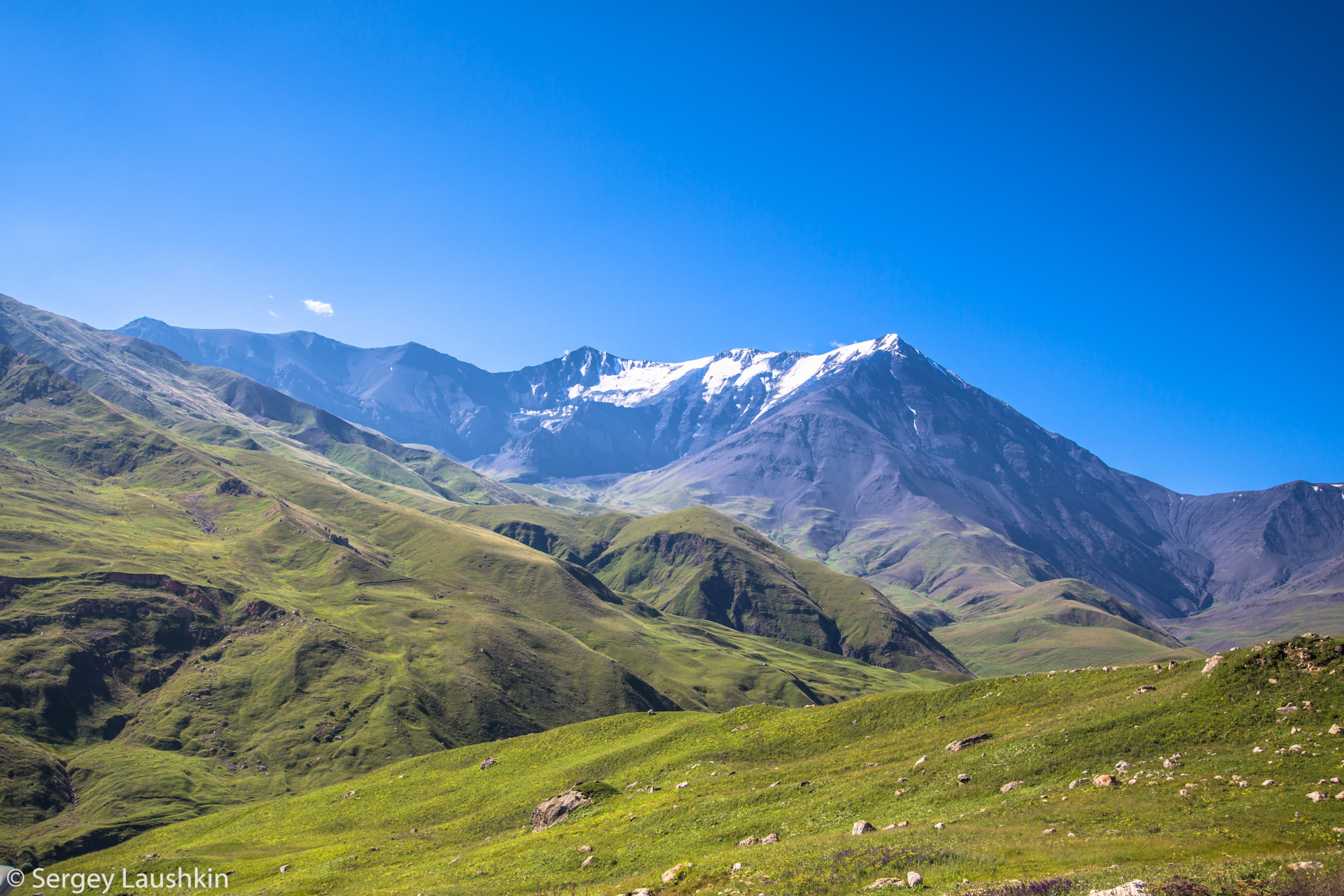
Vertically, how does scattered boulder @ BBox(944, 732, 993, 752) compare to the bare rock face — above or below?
above

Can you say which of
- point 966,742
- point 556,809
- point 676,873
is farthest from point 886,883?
point 556,809

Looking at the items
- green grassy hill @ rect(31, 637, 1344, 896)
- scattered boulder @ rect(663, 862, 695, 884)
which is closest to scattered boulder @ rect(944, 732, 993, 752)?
green grassy hill @ rect(31, 637, 1344, 896)

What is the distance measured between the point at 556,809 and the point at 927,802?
109 ft

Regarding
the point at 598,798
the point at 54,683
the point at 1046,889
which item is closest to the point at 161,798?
the point at 54,683

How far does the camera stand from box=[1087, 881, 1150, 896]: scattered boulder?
68.3 feet

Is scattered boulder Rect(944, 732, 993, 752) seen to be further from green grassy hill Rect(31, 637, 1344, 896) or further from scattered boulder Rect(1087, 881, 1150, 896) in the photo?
scattered boulder Rect(1087, 881, 1150, 896)

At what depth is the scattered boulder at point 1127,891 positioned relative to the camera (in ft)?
68.3

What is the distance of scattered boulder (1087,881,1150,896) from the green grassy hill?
0.98m

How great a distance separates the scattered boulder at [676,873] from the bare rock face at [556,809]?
26.9 metres

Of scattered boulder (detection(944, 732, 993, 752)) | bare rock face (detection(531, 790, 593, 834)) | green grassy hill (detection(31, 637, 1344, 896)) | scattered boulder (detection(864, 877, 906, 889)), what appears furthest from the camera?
bare rock face (detection(531, 790, 593, 834))

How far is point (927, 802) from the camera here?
4019cm

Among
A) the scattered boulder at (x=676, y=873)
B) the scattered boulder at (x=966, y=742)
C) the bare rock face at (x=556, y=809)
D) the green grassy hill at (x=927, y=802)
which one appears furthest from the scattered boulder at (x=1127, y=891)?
the bare rock face at (x=556, y=809)

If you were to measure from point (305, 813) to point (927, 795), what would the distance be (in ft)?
264

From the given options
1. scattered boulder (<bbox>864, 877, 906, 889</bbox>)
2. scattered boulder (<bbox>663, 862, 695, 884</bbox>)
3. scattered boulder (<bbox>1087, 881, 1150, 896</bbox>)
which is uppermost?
scattered boulder (<bbox>1087, 881, 1150, 896</bbox>)
